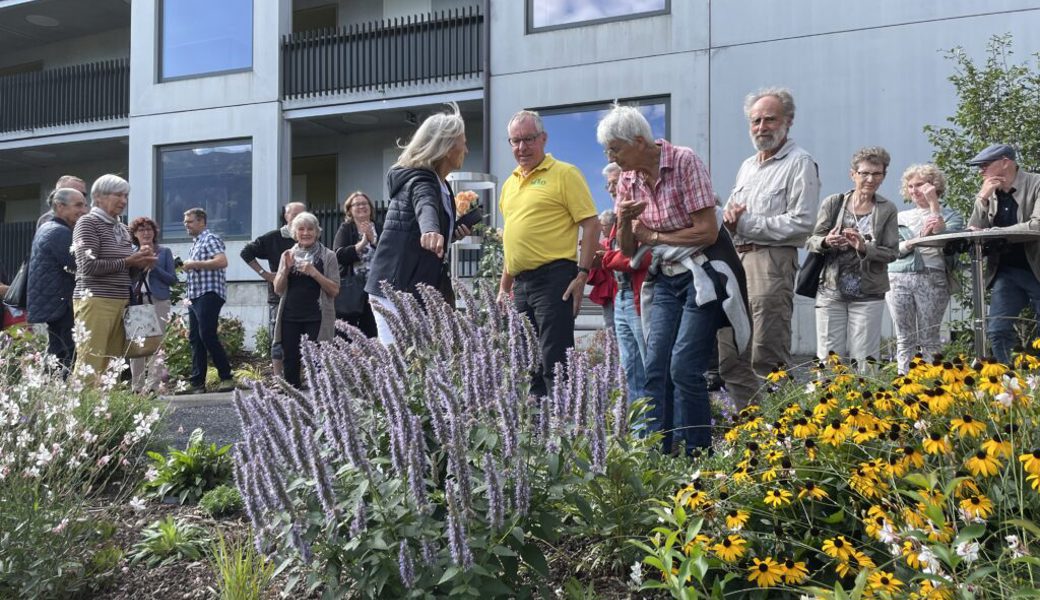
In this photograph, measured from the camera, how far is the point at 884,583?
198 cm

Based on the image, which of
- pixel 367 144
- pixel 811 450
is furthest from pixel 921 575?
pixel 367 144

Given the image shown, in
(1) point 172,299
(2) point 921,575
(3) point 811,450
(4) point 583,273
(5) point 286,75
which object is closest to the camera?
(2) point 921,575

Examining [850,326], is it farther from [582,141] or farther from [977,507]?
[582,141]

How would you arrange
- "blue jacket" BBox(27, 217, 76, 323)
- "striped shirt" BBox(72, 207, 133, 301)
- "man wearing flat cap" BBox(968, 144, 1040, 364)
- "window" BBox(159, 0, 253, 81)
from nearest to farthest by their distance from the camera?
"man wearing flat cap" BBox(968, 144, 1040, 364)
"striped shirt" BBox(72, 207, 133, 301)
"blue jacket" BBox(27, 217, 76, 323)
"window" BBox(159, 0, 253, 81)

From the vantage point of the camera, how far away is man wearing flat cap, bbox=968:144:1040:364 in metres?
5.39

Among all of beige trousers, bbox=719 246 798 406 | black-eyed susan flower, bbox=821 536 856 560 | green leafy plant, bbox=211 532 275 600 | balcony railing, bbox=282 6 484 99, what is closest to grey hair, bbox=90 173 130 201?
green leafy plant, bbox=211 532 275 600

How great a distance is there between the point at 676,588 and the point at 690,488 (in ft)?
1.13

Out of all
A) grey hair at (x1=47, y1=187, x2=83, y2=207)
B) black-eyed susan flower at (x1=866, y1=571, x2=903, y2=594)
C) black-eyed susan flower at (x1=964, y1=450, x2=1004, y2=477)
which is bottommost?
black-eyed susan flower at (x1=866, y1=571, x2=903, y2=594)

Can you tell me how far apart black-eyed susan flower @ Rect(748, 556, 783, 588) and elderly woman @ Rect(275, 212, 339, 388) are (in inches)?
210

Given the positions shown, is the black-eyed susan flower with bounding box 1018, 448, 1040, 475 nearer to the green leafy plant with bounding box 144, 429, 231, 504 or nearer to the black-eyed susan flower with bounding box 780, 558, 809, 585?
the black-eyed susan flower with bounding box 780, 558, 809, 585

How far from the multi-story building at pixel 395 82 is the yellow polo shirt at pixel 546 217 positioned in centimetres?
797

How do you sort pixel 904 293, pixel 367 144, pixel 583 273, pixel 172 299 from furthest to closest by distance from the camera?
pixel 367 144 < pixel 172 299 < pixel 904 293 < pixel 583 273

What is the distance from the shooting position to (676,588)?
7.21 feet

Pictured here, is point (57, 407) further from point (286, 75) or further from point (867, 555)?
point (286, 75)
